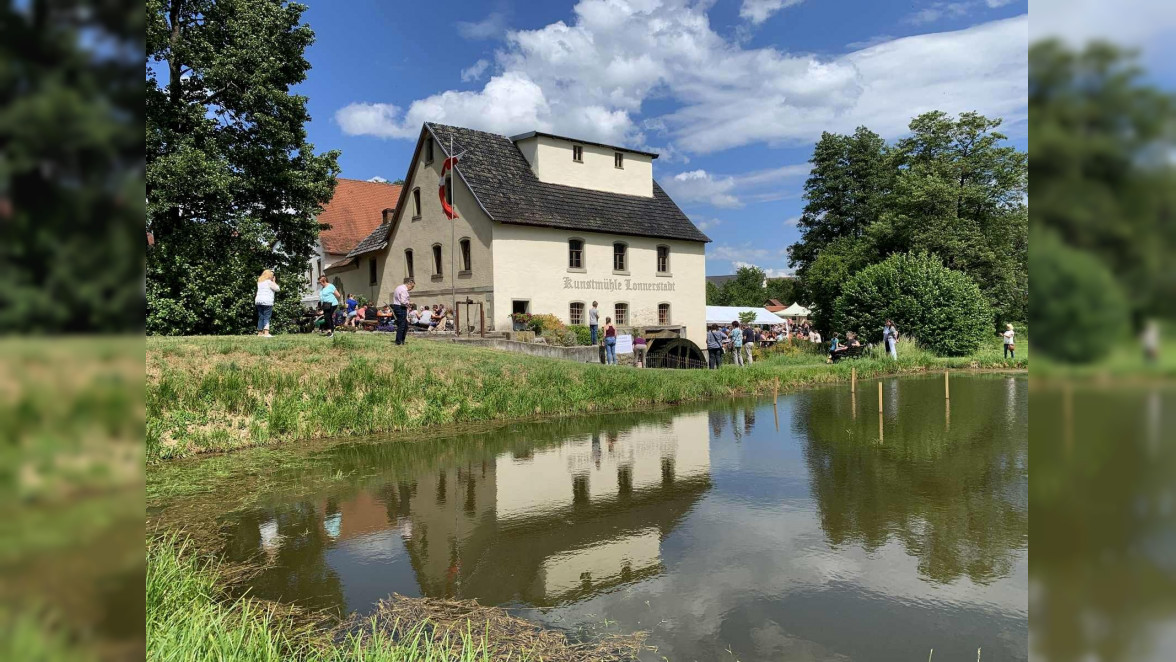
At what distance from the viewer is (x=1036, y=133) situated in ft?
3.05

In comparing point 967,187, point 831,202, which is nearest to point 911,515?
point 967,187

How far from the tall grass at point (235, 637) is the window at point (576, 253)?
83.6 feet

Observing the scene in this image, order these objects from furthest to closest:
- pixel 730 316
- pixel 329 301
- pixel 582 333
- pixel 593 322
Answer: pixel 730 316 → pixel 582 333 → pixel 593 322 → pixel 329 301

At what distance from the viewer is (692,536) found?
24.1 ft

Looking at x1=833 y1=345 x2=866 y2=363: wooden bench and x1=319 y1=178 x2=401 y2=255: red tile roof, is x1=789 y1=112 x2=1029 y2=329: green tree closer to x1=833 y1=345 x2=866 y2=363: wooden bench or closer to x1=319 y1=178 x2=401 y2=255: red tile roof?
x1=833 y1=345 x2=866 y2=363: wooden bench

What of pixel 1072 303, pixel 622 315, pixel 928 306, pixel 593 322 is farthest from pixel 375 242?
pixel 1072 303

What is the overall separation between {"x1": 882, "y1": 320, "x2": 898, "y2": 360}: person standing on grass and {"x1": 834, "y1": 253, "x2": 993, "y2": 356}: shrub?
6.56 ft

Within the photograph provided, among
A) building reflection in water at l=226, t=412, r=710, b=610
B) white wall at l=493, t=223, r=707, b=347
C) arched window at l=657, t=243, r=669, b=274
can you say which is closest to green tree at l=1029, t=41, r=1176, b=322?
building reflection in water at l=226, t=412, r=710, b=610

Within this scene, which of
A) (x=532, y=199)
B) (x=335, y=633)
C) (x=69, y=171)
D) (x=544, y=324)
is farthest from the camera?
(x=532, y=199)

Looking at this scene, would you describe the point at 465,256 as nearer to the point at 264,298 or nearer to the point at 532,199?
the point at 532,199

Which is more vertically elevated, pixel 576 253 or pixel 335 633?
pixel 576 253

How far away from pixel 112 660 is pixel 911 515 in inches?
331

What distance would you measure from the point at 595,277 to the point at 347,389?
17.9 m

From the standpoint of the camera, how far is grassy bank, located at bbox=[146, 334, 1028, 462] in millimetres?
12141
